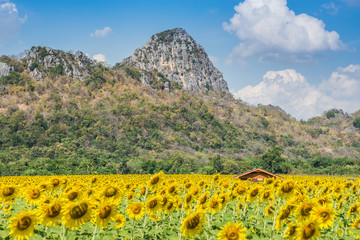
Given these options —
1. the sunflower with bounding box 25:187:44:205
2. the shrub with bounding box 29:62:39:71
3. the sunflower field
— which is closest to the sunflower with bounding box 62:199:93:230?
the sunflower field

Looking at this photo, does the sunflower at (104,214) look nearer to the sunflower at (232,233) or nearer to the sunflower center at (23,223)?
the sunflower center at (23,223)

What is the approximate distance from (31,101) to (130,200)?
104646mm

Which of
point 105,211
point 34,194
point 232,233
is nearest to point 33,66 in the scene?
point 34,194

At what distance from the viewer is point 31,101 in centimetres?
10250

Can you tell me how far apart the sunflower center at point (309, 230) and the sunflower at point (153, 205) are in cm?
262

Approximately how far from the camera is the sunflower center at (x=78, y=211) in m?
4.06

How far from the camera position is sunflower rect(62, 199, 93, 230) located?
4.05 meters

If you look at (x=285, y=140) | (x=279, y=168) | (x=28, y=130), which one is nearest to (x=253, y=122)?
(x=285, y=140)

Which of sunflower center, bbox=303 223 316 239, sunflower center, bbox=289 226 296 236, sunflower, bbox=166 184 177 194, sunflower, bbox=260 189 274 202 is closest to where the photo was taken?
sunflower center, bbox=303 223 316 239

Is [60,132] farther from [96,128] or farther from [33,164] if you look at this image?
[33,164]

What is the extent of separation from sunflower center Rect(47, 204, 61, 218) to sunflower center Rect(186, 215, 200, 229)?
1.75 meters

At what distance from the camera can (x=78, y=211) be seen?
4.10 m

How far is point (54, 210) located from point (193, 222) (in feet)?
6.13

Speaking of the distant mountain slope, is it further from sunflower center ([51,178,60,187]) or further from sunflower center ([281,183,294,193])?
sunflower center ([281,183,294,193])
